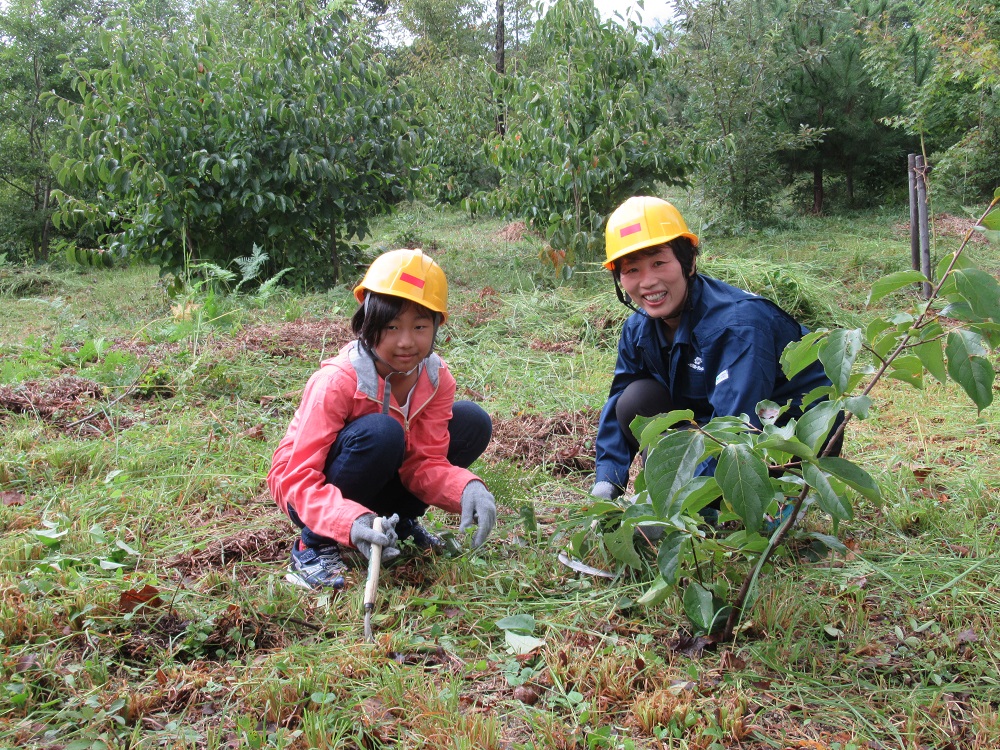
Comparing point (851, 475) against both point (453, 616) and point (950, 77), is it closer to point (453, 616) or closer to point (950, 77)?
point (453, 616)

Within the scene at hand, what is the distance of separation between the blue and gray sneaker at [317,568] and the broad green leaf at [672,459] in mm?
1002

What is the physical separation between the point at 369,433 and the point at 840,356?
3.94 ft

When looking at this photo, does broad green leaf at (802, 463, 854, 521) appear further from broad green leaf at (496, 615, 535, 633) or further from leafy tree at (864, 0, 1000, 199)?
leafy tree at (864, 0, 1000, 199)

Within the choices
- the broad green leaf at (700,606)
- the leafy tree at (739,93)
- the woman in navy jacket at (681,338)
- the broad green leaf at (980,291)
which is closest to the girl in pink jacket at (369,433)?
the woman in navy jacket at (681,338)

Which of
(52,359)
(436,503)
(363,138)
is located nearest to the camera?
(436,503)

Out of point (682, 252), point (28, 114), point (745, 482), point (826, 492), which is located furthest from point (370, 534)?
point (28, 114)

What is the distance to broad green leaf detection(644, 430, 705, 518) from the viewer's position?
1.39 meters

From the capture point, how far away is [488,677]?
1.64 metres

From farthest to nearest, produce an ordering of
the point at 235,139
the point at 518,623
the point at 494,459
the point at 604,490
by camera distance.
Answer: the point at 235,139 → the point at 494,459 → the point at 604,490 → the point at 518,623

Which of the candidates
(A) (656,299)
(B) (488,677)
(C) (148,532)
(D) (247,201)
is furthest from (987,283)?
(D) (247,201)

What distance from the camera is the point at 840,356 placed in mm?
1333

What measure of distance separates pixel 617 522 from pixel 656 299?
2.21 ft

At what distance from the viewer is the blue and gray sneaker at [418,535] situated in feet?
7.32

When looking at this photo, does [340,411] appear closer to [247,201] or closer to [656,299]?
[656,299]
